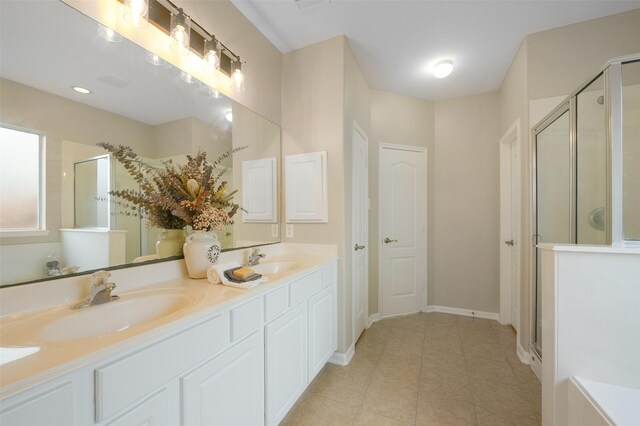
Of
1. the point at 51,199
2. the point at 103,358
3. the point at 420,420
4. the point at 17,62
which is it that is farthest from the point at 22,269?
the point at 420,420

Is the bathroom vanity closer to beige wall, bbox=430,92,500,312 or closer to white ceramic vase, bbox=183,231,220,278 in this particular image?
white ceramic vase, bbox=183,231,220,278

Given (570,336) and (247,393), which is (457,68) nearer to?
(570,336)

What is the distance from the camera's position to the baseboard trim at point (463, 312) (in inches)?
119

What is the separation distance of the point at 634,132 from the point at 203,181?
239 cm

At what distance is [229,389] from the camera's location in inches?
41.0

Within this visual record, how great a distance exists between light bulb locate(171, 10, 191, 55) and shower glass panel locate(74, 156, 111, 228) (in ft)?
2.42

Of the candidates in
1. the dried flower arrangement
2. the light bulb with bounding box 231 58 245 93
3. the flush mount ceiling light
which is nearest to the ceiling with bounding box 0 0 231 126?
the dried flower arrangement

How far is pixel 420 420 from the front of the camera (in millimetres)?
1546

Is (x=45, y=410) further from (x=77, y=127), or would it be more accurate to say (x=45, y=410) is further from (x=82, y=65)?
(x=82, y=65)

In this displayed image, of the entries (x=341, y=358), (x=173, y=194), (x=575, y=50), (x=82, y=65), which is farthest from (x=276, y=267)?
(x=575, y=50)

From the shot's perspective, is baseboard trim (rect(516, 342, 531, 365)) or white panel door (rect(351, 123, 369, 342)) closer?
baseboard trim (rect(516, 342, 531, 365))

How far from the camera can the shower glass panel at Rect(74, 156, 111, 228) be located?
1022 millimetres

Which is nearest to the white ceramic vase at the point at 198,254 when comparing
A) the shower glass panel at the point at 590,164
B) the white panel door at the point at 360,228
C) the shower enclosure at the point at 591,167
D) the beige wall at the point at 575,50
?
the white panel door at the point at 360,228

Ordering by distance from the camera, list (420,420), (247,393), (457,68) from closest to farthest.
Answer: (247,393)
(420,420)
(457,68)
